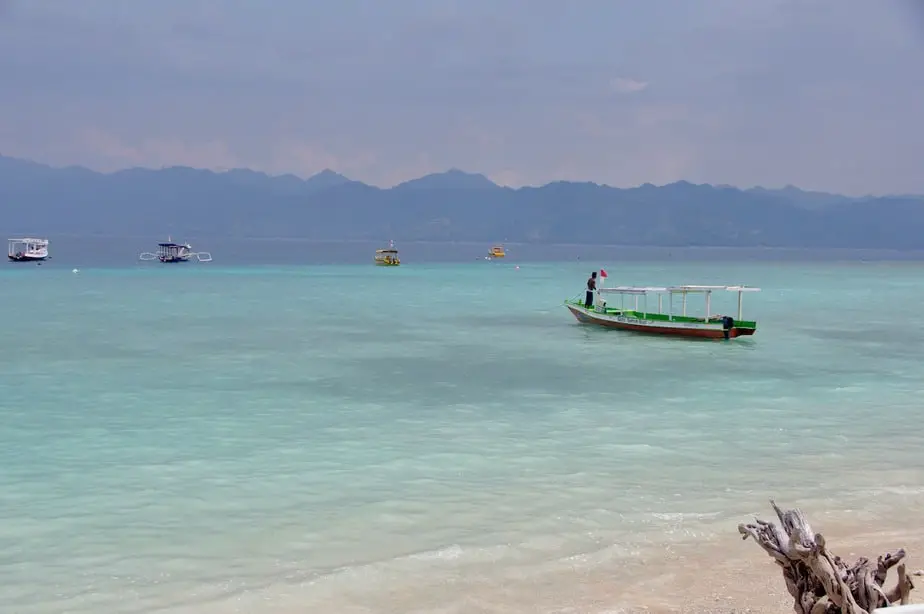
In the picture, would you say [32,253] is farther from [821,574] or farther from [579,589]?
[821,574]

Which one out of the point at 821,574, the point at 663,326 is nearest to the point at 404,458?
the point at 821,574

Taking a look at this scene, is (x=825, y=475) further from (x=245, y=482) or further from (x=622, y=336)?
(x=622, y=336)

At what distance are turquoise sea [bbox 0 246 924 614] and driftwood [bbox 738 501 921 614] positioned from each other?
2269 mm

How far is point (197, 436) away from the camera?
53.7 ft

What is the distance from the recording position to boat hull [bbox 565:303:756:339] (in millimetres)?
32969

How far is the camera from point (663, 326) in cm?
3409

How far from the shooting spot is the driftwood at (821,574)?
6223mm

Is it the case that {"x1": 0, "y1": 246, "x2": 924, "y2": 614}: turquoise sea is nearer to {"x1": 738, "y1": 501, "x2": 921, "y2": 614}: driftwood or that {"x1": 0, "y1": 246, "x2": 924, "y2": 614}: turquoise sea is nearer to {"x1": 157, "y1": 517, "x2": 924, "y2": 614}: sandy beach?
{"x1": 157, "y1": 517, "x2": 924, "y2": 614}: sandy beach

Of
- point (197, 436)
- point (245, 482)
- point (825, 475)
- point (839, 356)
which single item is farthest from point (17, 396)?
point (839, 356)

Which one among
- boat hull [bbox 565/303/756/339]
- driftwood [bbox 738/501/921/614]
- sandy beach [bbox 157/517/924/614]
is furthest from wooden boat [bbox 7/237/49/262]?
driftwood [bbox 738/501/921/614]

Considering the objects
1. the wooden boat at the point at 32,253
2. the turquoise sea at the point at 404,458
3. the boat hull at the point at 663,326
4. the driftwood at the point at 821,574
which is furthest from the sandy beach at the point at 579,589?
the wooden boat at the point at 32,253

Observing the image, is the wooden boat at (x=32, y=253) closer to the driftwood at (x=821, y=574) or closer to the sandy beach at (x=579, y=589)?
the sandy beach at (x=579, y=589)

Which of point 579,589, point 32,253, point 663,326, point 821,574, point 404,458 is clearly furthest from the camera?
point 32,253

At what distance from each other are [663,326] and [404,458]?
21.3 metres
